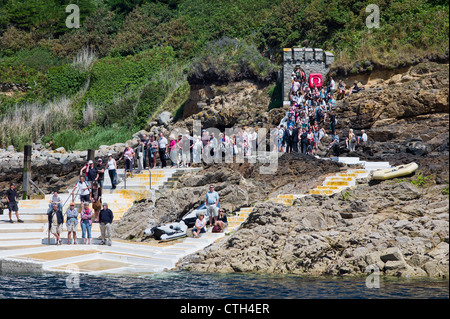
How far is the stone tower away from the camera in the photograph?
3119 centimetres

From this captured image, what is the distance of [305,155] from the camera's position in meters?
23.1

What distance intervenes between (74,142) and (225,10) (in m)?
17.4

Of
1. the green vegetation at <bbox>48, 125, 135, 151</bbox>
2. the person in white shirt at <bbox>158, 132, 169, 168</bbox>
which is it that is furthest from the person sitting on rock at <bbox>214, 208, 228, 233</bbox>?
the green vegetation at <bbox>48, 125, 135, 151</bbox>

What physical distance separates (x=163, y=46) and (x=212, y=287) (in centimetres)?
3741

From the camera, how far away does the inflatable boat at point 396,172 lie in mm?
17359

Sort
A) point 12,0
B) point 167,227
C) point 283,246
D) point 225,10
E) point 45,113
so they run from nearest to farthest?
point 283,246, point 167,227, point 45,113, point 225,10, point 12,0

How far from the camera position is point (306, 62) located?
31.4m

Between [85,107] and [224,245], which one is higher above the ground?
[85,107]

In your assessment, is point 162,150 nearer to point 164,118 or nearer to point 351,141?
point 351,141

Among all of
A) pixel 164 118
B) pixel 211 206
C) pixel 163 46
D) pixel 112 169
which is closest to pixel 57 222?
pixel 211 206

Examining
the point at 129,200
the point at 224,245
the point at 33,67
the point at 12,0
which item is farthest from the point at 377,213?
the point at 12,0

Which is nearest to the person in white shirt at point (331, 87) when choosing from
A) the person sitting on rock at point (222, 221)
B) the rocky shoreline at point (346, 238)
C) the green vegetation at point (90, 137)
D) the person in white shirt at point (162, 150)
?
the person in white shirt at point (162, 150)

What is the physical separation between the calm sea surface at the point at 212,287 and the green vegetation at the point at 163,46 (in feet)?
62.4

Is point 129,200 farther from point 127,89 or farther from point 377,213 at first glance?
point 127,89
